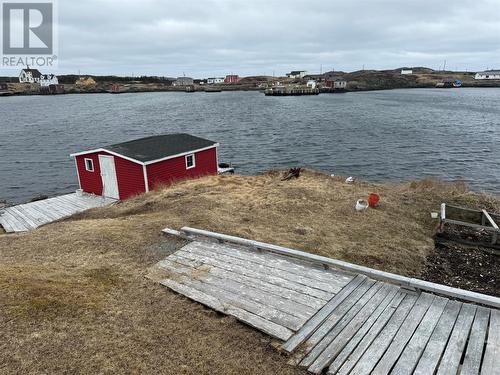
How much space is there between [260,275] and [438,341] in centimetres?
367

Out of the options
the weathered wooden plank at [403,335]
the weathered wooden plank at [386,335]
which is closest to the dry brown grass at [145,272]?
the weathered wooden plank at [386,335]

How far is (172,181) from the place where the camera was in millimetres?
23453

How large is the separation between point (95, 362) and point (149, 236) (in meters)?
5.49

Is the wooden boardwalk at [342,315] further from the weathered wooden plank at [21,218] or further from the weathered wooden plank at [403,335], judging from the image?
the weathered wooden plank at [21,218]

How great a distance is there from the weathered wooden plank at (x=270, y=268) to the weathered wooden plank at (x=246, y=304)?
45.5 inches

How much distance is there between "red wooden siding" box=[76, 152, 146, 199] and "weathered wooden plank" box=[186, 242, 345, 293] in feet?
43.0

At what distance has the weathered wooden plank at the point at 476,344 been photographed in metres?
5.35

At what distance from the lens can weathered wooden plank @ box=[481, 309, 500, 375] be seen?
528cm

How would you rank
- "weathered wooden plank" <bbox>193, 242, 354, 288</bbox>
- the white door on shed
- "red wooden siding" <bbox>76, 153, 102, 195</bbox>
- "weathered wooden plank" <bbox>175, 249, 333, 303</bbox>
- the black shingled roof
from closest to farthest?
"weathered wooden plank" <bbox>175, 249, 333, 303</bbox> < "weathered wooden plank" <bbox>193, 242, 354, 288</bbox> < the black shingled roof < the white door on shed < "red wooden siding" <bbox>76, 153, 102, 195</bbox>

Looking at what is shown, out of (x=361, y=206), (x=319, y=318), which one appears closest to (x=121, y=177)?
(x=361, y=206)

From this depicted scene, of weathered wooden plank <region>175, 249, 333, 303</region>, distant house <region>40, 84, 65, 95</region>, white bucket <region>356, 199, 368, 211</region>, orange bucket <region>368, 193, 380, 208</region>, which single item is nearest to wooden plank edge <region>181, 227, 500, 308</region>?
weathered wooden plank <region>175, 249, 333, 303</region>

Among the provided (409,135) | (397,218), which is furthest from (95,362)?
(409,135)

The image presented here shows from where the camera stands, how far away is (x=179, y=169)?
24.2m

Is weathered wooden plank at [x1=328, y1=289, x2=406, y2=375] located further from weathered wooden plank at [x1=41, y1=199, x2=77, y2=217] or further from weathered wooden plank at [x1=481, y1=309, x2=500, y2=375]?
weathered wooden plank at [x1=41, y1=199, x2=77, y2=217]
